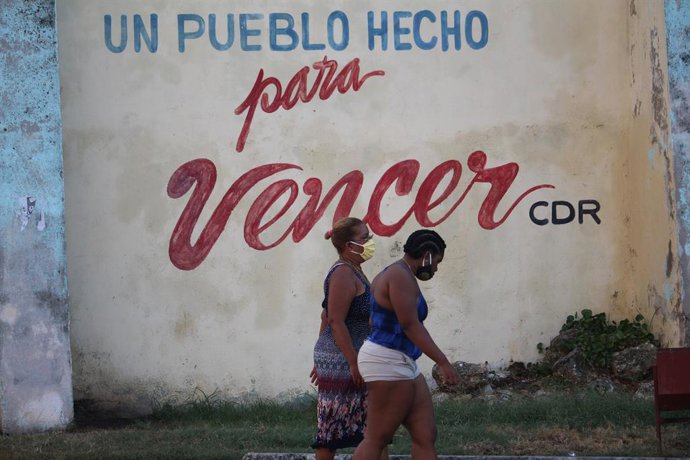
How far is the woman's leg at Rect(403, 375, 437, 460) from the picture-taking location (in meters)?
6.61

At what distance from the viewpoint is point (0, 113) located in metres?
9.81

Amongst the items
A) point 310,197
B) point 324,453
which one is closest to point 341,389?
point 324,453

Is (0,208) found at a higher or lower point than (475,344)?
higher

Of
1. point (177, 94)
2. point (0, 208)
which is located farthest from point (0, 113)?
point (177, 94)

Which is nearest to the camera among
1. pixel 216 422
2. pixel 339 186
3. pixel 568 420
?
pixel 568 420

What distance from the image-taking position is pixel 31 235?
9.77m

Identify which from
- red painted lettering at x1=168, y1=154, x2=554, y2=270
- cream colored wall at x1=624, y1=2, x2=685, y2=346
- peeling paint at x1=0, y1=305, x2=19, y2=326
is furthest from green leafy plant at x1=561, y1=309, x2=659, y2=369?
peeling paint at x1=0, y1=305, x2=19, y2=326

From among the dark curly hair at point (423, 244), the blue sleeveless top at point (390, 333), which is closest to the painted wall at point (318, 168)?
the dark curly hair at point (423, 244)

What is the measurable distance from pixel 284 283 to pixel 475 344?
1.87m

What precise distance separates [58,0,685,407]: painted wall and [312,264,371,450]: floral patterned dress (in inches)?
145

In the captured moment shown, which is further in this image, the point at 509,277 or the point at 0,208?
the point at 509,277

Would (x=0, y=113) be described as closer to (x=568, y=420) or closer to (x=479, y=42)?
(x=479, y=42)

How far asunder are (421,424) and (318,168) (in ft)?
15.0

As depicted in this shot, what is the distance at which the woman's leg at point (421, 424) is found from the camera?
6.61 m
